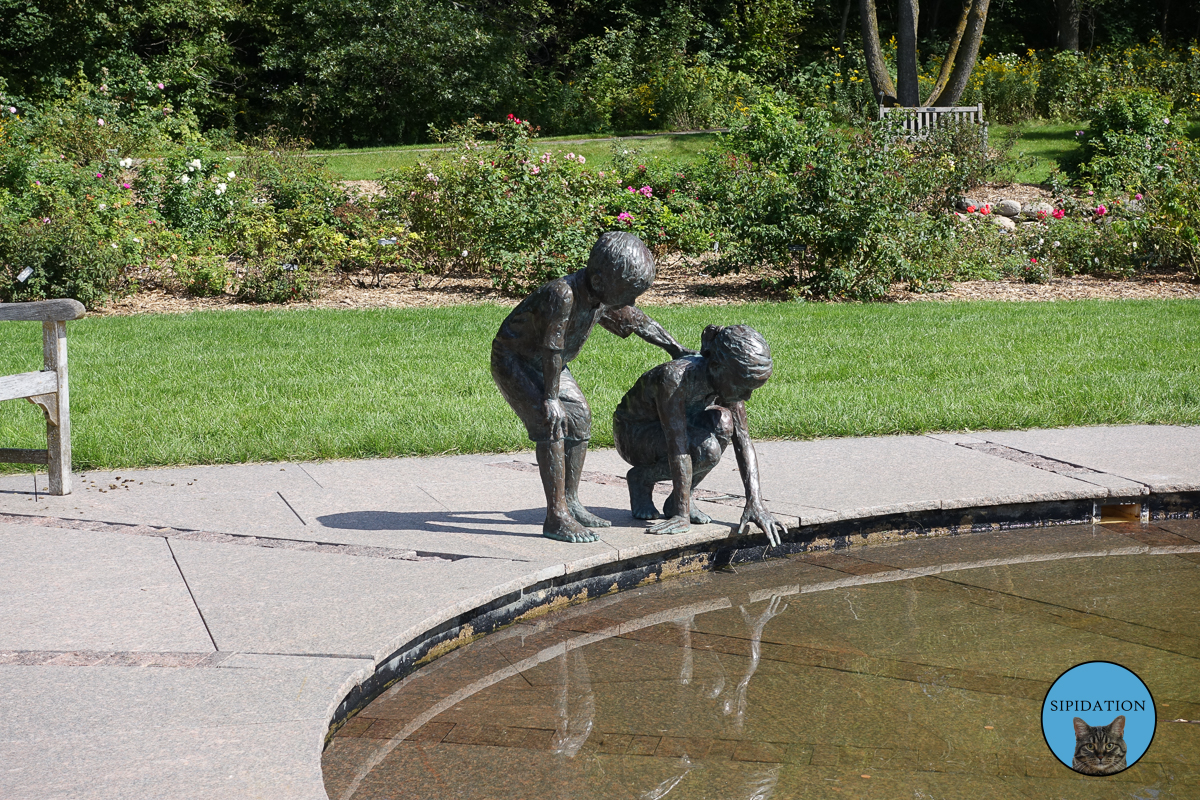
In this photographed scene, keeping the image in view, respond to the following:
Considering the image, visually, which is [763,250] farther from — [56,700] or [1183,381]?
[56,700]

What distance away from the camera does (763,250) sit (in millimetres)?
11898

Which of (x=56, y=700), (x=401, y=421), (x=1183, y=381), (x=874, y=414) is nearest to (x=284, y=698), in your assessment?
(x=56, y=700)

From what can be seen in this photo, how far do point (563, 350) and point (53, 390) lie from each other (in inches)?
104

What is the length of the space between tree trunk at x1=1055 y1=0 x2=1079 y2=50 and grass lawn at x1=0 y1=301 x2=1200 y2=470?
1880 cm

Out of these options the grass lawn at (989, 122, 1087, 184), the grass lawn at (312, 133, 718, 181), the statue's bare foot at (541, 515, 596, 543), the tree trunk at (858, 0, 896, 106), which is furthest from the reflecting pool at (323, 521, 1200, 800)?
the tree trunk at (858, 0, 896, 106)

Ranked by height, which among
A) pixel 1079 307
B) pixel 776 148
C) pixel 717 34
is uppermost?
pixel 717 34

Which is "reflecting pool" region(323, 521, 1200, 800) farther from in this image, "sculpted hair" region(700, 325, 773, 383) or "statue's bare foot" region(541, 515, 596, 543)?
"sculpted hair" region(700, 325, 773, 383)

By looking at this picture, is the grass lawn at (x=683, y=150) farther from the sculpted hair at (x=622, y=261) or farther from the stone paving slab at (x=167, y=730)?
the stone paving slab at (x=167, y=730)

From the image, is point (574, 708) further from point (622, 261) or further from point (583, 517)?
point (622, 261)

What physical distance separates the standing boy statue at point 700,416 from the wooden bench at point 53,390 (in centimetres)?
272

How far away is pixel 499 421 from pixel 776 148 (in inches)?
273

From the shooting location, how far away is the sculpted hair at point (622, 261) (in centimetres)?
400

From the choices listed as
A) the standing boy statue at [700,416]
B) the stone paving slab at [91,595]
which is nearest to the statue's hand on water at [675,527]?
the standing boy statue at [700,416]

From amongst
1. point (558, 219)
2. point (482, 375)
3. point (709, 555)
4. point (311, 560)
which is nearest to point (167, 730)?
point (311, 560)
